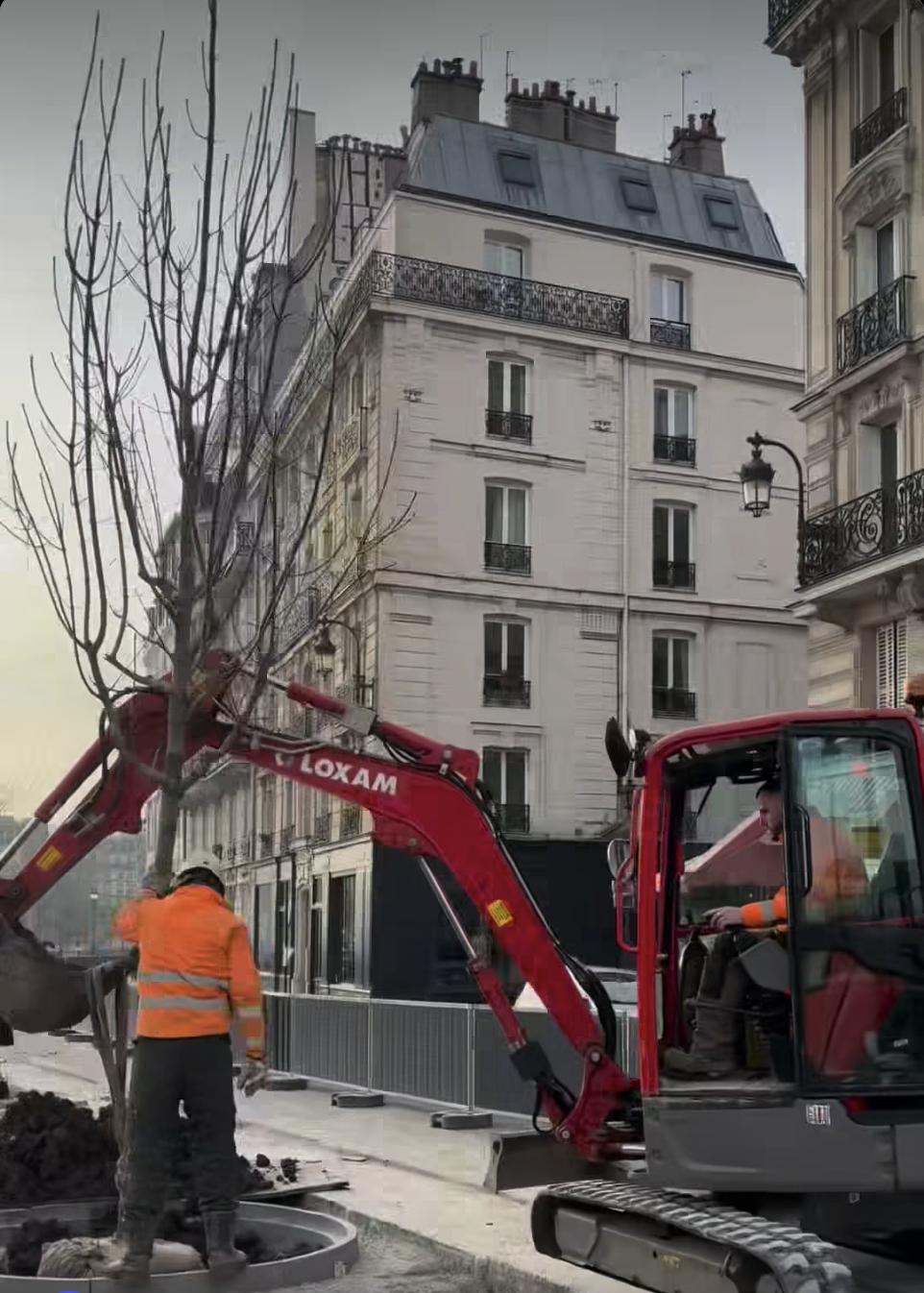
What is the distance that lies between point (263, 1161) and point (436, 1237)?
5.63 feet

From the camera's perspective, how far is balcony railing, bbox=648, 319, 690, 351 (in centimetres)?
3453

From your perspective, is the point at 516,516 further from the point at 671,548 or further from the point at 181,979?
the point at 181,979

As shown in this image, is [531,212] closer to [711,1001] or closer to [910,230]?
[910,230]

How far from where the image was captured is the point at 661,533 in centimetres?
3400

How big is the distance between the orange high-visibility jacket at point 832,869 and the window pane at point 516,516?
26.6 meters

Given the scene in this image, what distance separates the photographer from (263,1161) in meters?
10.1

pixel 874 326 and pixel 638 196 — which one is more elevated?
pixel 638 196

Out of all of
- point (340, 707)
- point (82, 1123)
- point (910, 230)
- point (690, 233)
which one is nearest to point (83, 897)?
point (82, 1123)

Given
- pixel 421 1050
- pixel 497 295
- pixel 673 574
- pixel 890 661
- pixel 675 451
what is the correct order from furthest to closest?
pixel 675 451 → pixel 673 574 → pixel 497 295 → pixel 890 661 → pixel 421 1050

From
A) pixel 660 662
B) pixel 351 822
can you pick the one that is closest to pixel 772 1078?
pixel 351 822

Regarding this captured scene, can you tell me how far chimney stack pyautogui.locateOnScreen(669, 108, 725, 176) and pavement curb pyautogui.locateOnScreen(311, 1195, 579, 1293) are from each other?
32.1 metres

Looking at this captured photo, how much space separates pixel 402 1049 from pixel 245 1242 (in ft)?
26.8

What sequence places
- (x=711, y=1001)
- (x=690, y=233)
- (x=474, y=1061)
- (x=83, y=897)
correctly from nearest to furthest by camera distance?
(x=711, y=1001)
(x=83, y=897)
(x=474, y=1061)
(x=690, y=233)

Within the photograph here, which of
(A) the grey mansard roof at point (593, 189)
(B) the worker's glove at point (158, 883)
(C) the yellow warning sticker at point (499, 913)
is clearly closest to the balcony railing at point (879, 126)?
(A) the grey mansard roof at point (593, 189)
